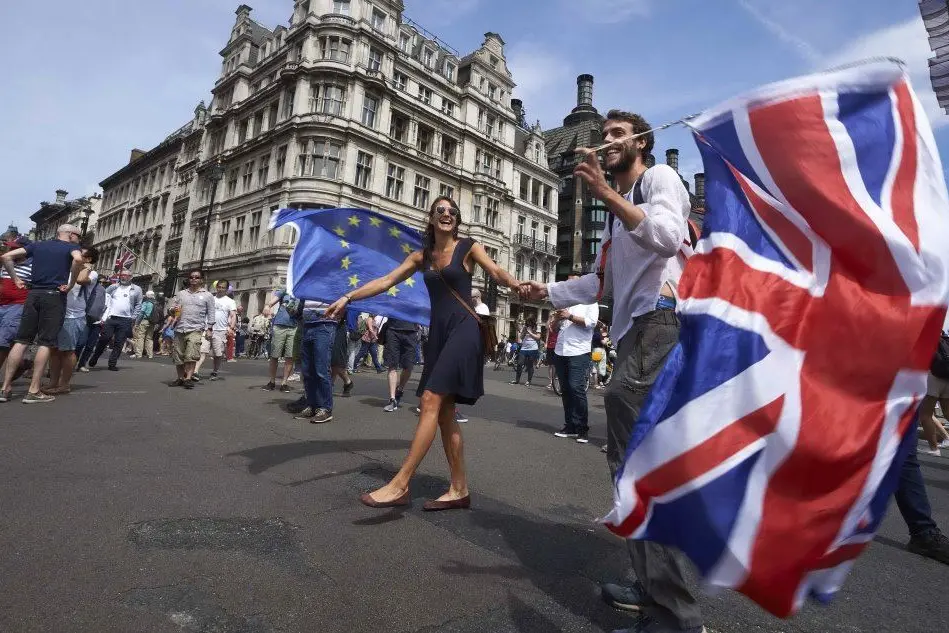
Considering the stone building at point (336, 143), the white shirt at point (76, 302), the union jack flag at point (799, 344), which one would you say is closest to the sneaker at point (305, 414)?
the white shirt at point (76, 302)

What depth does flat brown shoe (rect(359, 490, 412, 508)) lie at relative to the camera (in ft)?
9.94

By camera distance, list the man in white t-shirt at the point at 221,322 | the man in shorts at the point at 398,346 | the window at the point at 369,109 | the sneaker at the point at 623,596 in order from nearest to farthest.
→ the sneaker at the point at 623,596
the man in shorts at the point at 398,346
the man in white t-shirt at the point at 221,322
the window at the point at 369,109

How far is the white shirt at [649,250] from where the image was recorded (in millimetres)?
1968

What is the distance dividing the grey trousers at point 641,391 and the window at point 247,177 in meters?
35.4

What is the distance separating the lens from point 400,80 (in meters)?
33.8

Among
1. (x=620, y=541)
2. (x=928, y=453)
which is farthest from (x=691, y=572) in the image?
(x=928, y=453)

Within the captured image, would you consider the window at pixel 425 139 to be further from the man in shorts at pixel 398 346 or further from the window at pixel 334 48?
the man in shorts at pixel 398 346

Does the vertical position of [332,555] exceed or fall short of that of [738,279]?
it falls short

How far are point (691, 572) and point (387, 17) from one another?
36.5m

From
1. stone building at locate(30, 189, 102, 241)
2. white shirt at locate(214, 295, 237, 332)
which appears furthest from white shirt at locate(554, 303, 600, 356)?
stone building at locate(30, 189, 102, 241)

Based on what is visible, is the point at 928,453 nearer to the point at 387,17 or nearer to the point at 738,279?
the point at 738,279

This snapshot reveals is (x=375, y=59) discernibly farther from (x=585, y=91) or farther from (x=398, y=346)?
(x=585, y=91)

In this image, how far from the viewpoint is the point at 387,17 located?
3256 cm

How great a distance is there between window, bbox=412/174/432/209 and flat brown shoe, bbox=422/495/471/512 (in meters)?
32.6
